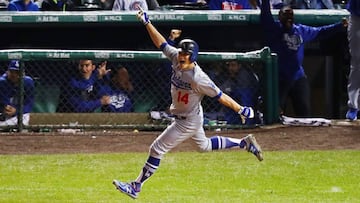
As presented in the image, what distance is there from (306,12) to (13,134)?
412 centimetres

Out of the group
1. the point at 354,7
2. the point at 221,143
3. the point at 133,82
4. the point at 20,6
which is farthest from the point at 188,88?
the point at 20,6

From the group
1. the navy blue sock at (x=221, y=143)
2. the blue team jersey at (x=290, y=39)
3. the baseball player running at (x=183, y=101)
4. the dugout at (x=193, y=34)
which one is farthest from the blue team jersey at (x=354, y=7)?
the baseball player running at (x=183, y=101)

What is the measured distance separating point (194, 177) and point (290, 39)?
12.8ft

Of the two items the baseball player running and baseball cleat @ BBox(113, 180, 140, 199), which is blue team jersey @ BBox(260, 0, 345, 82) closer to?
the baseball player running

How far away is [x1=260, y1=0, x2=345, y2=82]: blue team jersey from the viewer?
13.0m

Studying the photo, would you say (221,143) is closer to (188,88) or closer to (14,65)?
(188,88)

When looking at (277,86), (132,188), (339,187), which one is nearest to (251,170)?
(339,187)

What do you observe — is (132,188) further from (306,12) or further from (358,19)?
(306,12)

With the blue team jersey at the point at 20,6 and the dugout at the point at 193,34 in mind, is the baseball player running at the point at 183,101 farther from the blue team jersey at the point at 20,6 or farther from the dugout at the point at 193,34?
the blue team jersey at the point at 20,6

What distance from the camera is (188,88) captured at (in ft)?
28.1

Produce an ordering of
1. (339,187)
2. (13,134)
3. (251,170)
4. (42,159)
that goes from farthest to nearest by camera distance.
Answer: (13,134) → (42,159) → (251,170) → (339,187)

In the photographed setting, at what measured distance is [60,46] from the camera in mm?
13359

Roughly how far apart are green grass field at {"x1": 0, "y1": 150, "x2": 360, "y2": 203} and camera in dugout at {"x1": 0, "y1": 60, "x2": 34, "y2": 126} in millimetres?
→ 1815

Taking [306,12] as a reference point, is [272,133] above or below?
below
